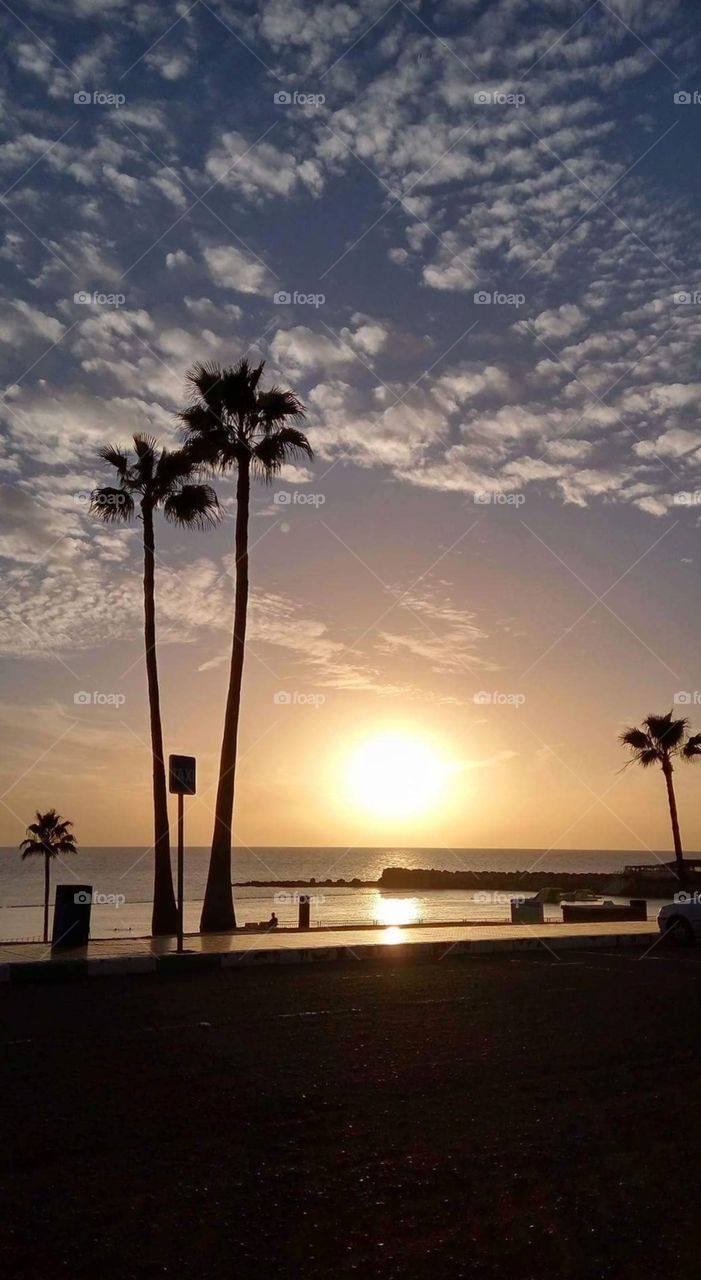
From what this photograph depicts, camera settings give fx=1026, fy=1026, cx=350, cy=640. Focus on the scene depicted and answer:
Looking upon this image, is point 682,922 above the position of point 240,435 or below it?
below

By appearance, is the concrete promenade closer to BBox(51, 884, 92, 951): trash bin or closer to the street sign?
BBox(51, 884, 92, 951): trash bin

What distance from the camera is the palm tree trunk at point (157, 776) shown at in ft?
91.9

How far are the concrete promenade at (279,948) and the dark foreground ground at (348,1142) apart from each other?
3.40 metres

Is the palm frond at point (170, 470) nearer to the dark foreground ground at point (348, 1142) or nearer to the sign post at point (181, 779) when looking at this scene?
the sign post at point (181, 779)

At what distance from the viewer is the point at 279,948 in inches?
698

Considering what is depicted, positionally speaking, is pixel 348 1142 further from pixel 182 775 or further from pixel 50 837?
pixel 50 837

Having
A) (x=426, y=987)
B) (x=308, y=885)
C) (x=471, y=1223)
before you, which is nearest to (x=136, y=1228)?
(x=471, y=1223)

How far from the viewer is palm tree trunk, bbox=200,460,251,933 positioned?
25797 mm

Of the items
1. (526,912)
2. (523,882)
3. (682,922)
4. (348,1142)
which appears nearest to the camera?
(348,1142)

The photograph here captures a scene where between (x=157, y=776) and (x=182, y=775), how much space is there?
41.1 feet

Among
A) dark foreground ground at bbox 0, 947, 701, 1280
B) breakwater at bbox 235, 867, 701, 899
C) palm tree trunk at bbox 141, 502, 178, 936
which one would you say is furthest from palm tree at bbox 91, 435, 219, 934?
breakwater at bbox 235, 867, 701, 899

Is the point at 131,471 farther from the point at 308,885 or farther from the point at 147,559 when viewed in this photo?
the point at 308,885

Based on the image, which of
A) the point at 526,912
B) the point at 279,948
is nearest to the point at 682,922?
the point at 279,948

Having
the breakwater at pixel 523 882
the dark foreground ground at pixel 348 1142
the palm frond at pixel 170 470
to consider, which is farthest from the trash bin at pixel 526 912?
the breakwater at pixel 523 882
